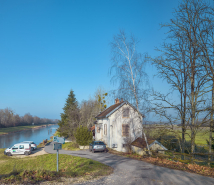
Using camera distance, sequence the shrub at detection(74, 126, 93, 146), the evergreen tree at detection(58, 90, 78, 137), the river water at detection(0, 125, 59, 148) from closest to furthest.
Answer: the shrub at detection(74, 126, 93, 146), the evergreen tree at detection(58, 90, 78, 137), the river water at detection(0, 125, 59, 148)

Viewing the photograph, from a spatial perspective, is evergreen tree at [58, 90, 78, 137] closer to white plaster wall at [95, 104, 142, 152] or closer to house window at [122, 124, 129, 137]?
white plaster wall at [95, 104, 142, 152]

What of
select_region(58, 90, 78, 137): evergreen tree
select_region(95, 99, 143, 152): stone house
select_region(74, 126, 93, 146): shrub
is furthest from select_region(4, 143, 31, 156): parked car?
select_region(58, 90, 78, 137): evergreen tree

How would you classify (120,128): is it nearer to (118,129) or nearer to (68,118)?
(118,129)

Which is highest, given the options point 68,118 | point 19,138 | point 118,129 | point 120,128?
point 68,118

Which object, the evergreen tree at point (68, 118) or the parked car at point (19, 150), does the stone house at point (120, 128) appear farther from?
the evergreen tree at point (68, 118)

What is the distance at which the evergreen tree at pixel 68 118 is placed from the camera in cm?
3961

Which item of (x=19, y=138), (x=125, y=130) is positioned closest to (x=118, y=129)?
(x=125, y=130)

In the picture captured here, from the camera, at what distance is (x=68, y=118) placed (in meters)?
42.0

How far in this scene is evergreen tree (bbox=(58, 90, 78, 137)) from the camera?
1559 inches

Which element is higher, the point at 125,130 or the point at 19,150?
the point at 125,130

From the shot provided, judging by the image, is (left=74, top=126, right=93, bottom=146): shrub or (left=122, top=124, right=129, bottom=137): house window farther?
(left=74, top=126, right=93, bottom=146): shrub

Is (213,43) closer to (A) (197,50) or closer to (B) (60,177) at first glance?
(A) (197,50)

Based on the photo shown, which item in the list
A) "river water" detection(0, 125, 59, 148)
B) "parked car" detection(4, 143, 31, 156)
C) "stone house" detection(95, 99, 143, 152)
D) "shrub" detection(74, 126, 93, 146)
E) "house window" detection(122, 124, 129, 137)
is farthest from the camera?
"river water" detection(0, 125, 59, 148)

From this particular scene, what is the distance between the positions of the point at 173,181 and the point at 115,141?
17.3m
